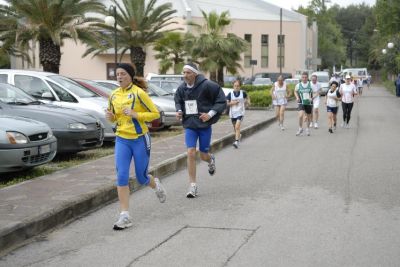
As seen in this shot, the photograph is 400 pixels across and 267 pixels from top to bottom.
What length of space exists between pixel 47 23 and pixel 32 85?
12.3 metres

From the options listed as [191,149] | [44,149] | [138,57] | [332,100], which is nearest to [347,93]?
[332,100]

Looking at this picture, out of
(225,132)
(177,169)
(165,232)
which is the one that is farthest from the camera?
(225,132)

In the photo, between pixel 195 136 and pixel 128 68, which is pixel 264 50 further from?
pixel 128 68

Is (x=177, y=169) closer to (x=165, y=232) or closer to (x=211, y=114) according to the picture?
(x=211, y=114)

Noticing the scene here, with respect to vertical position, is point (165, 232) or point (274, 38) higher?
point (274, 38)

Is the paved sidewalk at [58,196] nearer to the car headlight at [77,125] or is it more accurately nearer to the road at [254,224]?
the road at [254,224]

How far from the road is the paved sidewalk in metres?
0.16

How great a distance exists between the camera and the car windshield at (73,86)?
14156mm

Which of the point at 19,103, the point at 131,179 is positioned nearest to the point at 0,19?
the point at 19,103

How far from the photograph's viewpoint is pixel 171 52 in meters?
43.5

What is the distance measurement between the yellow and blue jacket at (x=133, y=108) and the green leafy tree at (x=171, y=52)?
35.0 meters

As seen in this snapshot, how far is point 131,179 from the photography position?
8961mm

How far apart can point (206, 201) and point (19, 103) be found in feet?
15.9

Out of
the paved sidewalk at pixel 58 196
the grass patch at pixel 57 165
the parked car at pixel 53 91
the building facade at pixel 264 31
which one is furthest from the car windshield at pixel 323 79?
the paved sidewalk at pixel 58 196
